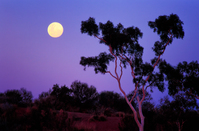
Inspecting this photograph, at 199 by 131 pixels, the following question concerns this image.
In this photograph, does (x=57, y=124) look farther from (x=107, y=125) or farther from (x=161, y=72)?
(x=161, y=72)

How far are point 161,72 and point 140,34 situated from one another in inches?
176

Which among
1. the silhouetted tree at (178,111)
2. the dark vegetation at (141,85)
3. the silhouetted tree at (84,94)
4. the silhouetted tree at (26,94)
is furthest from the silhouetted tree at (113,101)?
the silhouetted tree at (178,111)

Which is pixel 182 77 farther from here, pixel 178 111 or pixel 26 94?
pixel 26 94

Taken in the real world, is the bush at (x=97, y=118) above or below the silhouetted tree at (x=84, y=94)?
below

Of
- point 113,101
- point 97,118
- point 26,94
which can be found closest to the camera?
point 97,118

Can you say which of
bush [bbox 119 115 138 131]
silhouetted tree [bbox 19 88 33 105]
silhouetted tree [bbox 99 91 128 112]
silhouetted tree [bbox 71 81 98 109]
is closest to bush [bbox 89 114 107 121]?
bush [bbox 119 115 138 131]

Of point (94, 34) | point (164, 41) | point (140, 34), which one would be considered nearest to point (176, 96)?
point (164, 41)

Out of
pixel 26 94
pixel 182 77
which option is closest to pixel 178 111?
pixel 182 77

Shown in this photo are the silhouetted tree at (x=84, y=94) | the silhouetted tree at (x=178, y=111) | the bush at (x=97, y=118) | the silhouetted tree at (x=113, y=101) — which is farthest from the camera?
the silhouetted tree at (x=113, y=101)

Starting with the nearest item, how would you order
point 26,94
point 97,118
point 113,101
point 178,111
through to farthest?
1. point 178,111
2. point 97,118
3. point 26,94
4. point 113,101

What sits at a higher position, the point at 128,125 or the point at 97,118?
the point at 97,118

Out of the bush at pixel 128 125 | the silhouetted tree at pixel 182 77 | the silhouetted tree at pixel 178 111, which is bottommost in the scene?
the bush at pixel 128 125

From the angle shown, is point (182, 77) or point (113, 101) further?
point (113, 101)

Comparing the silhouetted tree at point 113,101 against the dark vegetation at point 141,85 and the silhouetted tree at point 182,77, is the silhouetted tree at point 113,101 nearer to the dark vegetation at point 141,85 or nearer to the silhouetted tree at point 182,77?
the dark vegetation at point 141,85
